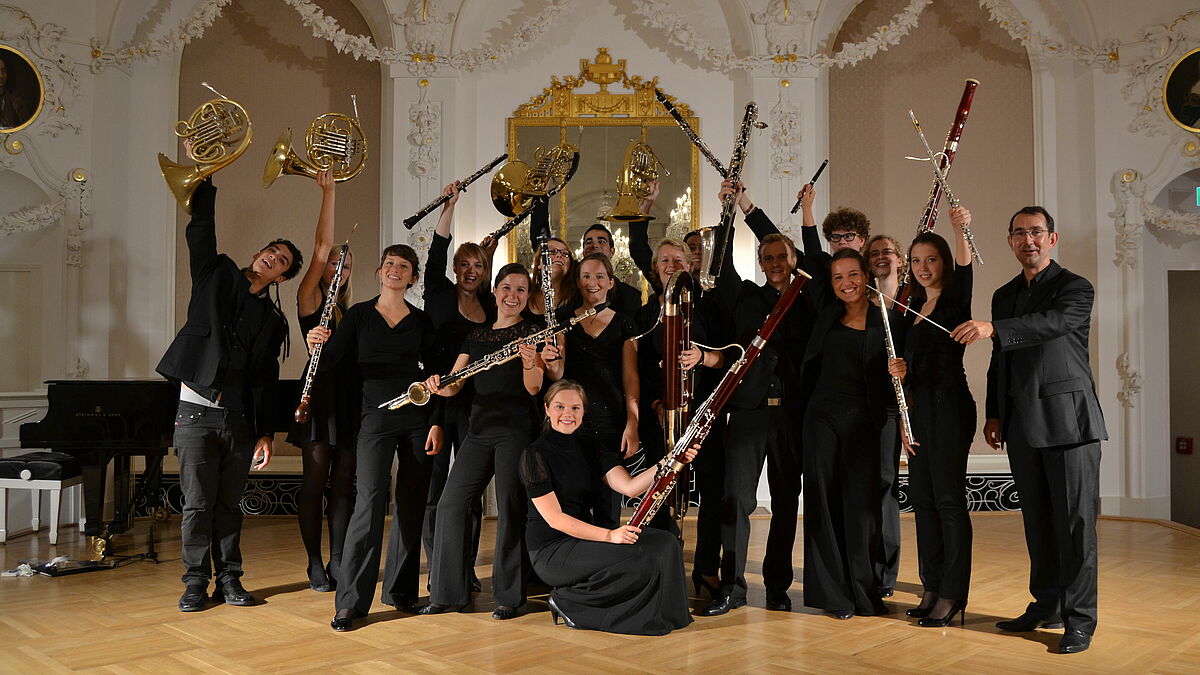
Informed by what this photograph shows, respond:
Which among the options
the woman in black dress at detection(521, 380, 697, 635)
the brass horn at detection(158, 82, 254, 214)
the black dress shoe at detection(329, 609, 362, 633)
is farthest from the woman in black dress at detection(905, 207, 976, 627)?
the brass horn at detection(158, 82, 254, 214)

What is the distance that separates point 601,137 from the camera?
22.2 ft

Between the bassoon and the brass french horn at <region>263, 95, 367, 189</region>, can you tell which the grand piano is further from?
the bassoon

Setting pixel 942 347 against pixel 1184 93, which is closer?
pixel 942 347

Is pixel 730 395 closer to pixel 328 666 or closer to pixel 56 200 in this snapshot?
pixel 328 666

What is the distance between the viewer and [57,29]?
607 centimetres

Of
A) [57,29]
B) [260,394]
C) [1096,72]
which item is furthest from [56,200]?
[1096,72]

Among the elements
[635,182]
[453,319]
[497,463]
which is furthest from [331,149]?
[497,463]

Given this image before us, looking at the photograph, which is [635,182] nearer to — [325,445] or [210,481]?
[325,445]

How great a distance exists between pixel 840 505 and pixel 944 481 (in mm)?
402

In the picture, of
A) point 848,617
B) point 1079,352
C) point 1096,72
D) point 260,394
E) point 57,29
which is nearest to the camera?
point 1079,352

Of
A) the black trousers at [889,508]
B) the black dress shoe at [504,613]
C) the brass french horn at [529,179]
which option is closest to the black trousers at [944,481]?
the black trousers at [889,508]

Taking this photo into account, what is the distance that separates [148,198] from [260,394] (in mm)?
3369

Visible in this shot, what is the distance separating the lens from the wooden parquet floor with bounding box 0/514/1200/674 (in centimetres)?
303

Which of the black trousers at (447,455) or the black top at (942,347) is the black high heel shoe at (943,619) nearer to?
the black top at (942,347)
